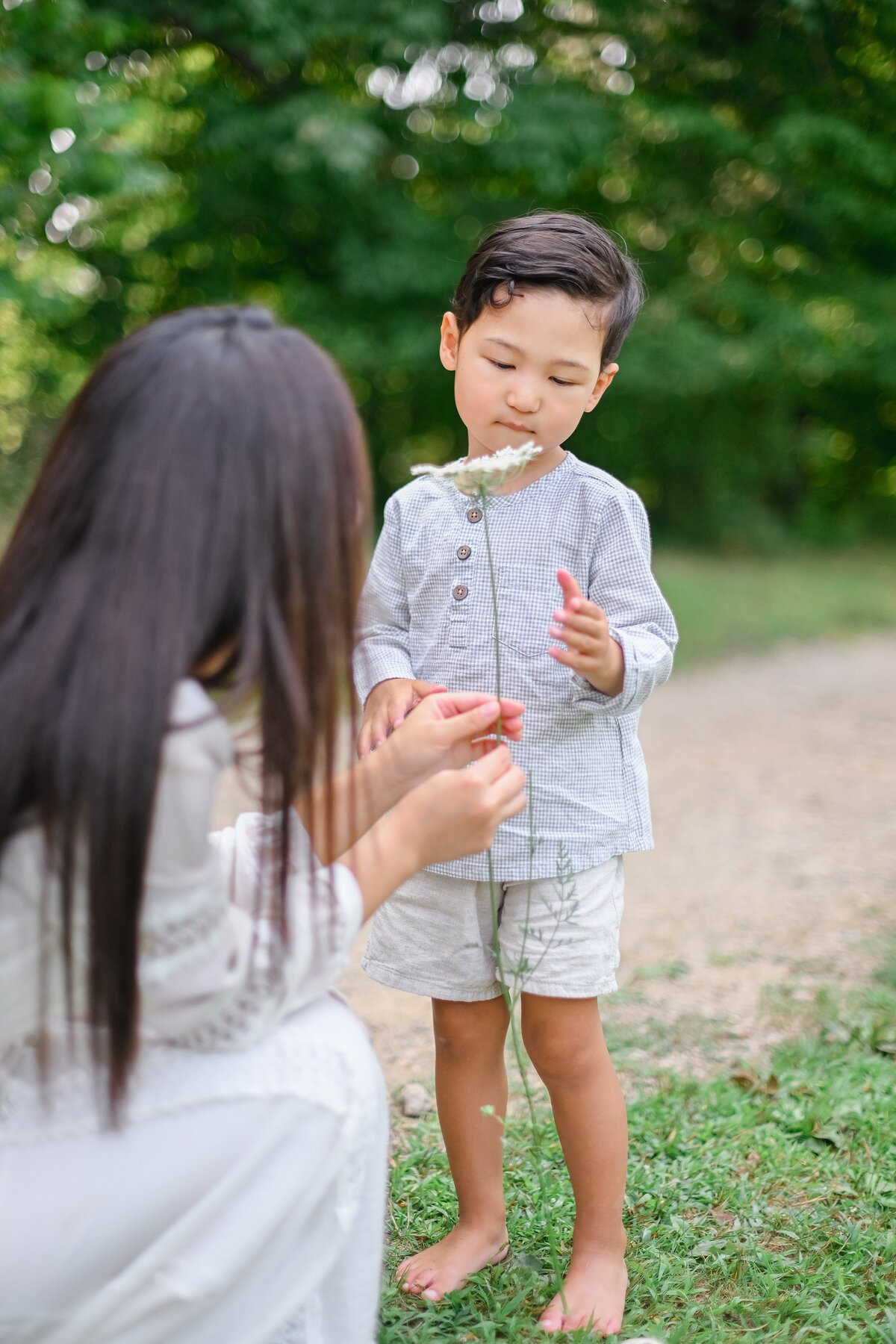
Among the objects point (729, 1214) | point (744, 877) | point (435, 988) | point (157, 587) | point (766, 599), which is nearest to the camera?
point (157, 587)

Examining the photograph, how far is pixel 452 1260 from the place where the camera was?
202 centimetres

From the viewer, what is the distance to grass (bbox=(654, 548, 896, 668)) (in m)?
9.41

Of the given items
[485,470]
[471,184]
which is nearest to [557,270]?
[485,470]

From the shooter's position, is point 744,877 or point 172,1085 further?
point 744,877

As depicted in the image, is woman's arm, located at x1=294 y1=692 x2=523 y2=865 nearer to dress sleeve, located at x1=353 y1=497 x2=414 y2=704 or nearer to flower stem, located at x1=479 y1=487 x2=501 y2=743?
flower stem, located at x1=479 y1=487 x2=501 y2=743

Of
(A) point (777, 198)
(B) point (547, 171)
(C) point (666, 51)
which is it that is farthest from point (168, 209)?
(A) point (777, 198)

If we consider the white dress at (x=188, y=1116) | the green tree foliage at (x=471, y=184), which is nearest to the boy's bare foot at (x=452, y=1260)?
the white dress at (x=188, y=1116)

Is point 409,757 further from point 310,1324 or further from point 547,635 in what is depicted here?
point 310,1324

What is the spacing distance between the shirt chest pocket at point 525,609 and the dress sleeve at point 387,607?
192 millimetres

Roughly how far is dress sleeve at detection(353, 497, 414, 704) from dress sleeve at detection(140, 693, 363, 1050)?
0.56 metres

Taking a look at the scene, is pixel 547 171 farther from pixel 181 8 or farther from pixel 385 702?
pixel 385 702

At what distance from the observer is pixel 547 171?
1035 centimetres

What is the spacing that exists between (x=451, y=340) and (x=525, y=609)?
47 cm

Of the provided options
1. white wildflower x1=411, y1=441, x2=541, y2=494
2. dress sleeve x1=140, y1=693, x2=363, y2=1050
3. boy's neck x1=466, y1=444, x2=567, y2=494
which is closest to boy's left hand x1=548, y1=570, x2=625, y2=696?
white wildflower x1=411, y1=441, x2=541, y2=494
